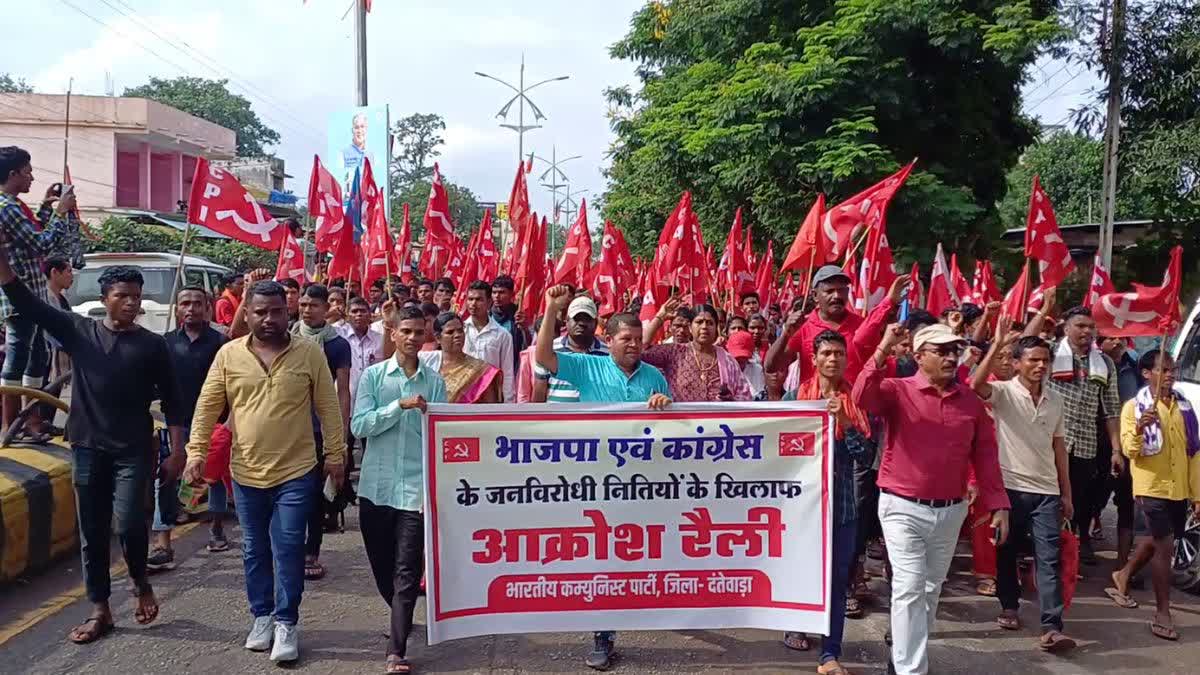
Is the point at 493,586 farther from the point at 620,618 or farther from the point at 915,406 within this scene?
the point at 915,406

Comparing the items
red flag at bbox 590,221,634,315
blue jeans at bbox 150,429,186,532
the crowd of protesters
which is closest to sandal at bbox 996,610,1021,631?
the crowd of protesters

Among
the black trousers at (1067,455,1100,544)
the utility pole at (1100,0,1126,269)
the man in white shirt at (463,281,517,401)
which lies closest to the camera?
the black trousers at (1067,455,1100,544)

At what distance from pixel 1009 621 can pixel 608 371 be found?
2768 millimetres

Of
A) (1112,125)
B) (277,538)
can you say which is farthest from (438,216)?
(1112,125)

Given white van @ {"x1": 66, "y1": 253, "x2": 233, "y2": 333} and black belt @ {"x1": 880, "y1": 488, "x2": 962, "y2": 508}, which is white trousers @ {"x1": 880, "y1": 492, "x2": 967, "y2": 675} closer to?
black belt @ {"x1": 880, "y1": 488, "x2": 962, "y2": 508}

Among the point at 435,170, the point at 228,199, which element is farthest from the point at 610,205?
the point at 228,199

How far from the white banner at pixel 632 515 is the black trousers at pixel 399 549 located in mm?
147

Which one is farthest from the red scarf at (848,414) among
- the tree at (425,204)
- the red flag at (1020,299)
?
the tree at (425,204)

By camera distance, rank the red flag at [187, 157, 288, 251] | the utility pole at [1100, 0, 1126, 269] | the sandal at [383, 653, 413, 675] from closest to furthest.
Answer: the sandal at [383, 653, 413, 675]
the red flag at [187, 157, 288, 251]
the utility pole at [1100, 0, 1126, 269]

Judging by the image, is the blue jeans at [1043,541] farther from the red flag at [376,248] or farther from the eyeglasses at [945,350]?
the red flag at [376,248]

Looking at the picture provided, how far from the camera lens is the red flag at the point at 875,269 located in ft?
22.3

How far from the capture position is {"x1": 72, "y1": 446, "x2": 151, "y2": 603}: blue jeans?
487cm

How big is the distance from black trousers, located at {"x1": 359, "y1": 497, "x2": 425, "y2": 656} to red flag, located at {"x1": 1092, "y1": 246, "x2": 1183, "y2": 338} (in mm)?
5203

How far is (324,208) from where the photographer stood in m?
10.6
